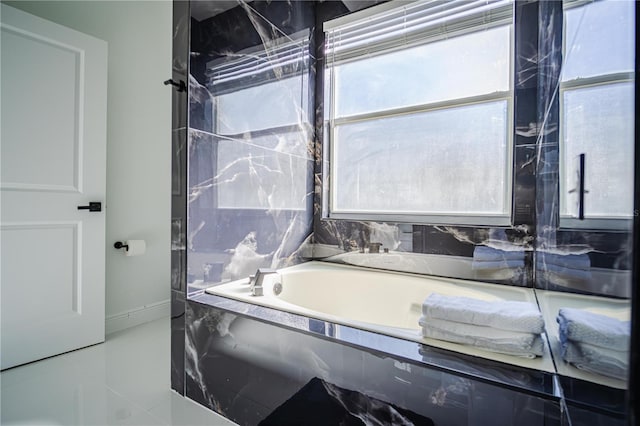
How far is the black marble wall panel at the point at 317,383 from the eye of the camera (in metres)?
0.85

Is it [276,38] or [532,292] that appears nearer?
[532,292]

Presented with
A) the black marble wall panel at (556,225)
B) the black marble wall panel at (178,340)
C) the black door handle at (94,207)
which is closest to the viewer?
the black marble wall panel at (556,225)

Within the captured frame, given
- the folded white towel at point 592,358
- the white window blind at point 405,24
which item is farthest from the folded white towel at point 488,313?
the white window blind at point 405,24

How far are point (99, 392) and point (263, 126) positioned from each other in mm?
1643

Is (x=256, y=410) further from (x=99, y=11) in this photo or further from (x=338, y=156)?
(x=99, y=11)

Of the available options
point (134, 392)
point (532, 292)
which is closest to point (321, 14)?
point (532, 292)

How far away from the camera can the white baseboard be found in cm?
232

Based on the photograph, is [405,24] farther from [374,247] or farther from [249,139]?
[374,247]

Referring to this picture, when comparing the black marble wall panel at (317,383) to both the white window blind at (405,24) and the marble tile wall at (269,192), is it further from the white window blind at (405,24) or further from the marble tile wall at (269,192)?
the white window blind at (405,24)

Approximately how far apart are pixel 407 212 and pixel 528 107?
0.88 meters

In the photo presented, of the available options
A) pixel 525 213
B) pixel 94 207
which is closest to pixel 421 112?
pixel 525 213

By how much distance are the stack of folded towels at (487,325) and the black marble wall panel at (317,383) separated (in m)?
0.14

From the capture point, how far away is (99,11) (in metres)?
2.23

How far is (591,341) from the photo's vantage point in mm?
666
